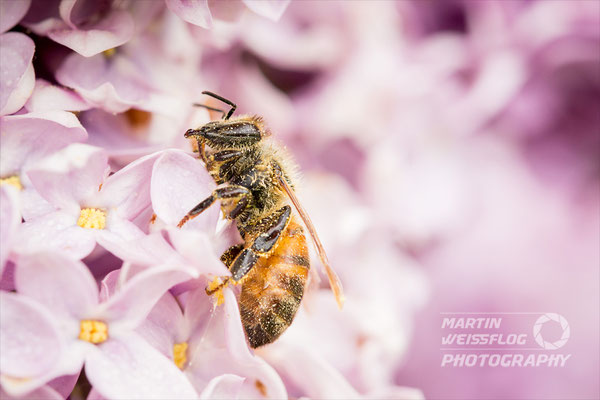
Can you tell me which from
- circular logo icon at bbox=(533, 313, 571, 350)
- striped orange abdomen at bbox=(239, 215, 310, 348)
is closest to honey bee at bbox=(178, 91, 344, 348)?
striped orange abdomen at bbox=(239, 215, 310, 348)

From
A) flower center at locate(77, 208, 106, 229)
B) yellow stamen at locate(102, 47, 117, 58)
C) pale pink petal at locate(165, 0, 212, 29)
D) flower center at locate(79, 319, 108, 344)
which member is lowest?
flower center at locate(79, 319, 108, 344)

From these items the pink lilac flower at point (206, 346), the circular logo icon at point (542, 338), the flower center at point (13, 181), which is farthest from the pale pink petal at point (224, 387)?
the circular logo icon at point (542, 338)

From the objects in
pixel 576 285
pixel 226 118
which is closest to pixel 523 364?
pixel 576 285

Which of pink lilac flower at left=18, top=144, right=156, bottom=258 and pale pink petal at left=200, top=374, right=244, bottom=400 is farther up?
pink lilac flower at left=18, top=144, right=156, bottom=258

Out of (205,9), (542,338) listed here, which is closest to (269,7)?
(205,9)

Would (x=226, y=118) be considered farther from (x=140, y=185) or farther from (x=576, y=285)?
(x=576, y=285)

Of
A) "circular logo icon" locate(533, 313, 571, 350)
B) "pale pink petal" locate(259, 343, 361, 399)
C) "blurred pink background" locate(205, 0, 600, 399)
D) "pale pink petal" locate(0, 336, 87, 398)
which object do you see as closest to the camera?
"pale pink petal" locate(0, 336, 87, 398)

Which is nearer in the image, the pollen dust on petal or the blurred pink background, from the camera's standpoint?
the pollen dust on petal

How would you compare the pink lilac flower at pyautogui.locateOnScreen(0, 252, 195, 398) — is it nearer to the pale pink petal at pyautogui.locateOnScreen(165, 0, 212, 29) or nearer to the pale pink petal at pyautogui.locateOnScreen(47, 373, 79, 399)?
the pale pink petal at pyautogui.locateOnScreen(47, 373, 79, 399)
